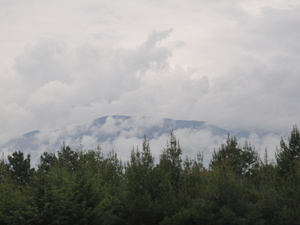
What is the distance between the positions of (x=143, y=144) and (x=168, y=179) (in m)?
3.53

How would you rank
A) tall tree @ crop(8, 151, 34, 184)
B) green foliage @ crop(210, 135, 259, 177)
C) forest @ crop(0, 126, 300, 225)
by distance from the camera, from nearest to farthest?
forest @ crop(0, 126, 300, 225) < green foliage @ crop(210, 135, 259, 177) < tall tree @ crop(8, 151, 34, 184)

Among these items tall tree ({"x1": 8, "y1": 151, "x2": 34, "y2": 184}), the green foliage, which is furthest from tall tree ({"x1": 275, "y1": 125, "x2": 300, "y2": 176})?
tall tree ({"x1": 8, "y1": 151, "x2": 34, "y2": 184})

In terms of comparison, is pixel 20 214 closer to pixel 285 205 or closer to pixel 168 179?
pixel 168 179

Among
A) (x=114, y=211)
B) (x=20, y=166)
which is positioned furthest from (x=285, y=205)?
(x=20, y=166)

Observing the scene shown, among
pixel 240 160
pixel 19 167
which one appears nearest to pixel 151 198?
pixel 240 160

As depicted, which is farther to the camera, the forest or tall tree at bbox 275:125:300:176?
tall tree at bbox 275:125:300:176

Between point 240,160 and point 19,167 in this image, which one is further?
point 19,167

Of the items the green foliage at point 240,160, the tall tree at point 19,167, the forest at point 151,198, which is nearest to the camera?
the forest at point 151,198

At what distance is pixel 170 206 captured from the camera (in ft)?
93.9

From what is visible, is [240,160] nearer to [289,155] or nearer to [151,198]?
[289,155]

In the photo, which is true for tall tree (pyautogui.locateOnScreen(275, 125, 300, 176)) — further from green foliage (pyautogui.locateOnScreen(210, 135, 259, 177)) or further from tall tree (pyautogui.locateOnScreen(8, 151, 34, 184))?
tall tree (pyautogui.locateOnScreen(8, 151, 34, 184))

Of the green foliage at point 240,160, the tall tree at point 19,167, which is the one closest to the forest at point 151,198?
the green foliage at point 240,160

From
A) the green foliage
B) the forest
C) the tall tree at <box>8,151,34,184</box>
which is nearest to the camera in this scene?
the forest

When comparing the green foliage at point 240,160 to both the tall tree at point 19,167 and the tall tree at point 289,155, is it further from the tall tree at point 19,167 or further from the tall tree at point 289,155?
the tall tree at point 19,167
